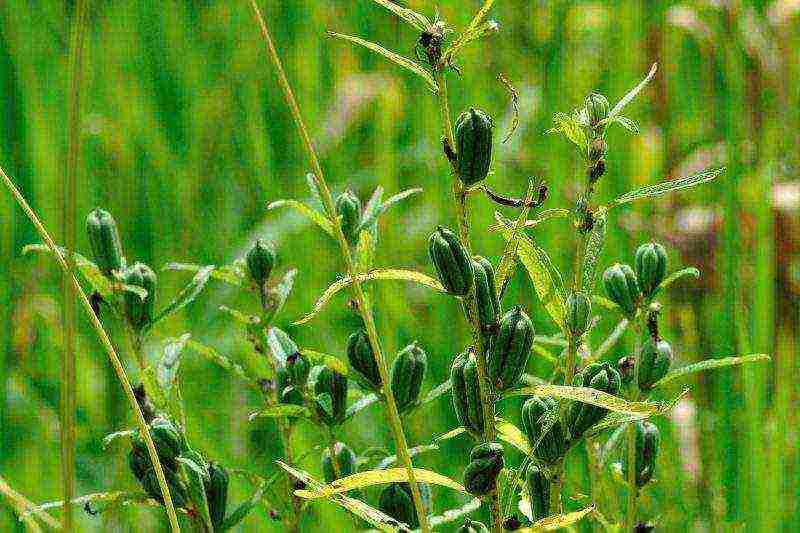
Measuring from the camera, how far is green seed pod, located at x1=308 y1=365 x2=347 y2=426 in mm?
362

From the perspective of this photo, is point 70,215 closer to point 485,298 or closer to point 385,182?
point 485,298

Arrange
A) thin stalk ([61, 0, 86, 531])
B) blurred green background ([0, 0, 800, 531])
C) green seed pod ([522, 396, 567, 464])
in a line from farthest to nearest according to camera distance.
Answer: blurred green background ([0, 0, 800, 531])
green seed pod ([522, 396, 567, 464])
thin stalk ([61, 0, 86, 531])

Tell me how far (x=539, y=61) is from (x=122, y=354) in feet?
1.66

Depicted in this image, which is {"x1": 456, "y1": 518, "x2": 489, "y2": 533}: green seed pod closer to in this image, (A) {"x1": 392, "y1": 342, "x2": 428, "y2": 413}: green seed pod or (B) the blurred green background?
(A) {"x1": 392, "y1": 342, "x2": 428, "y2": 413}: green seed pod

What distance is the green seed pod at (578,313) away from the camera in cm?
32

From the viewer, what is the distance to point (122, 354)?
0.96 m

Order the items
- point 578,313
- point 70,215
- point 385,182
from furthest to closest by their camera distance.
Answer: point 385,182, point 578,313, point 70,215

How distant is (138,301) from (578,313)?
145mm

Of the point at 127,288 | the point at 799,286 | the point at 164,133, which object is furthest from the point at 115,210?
the point at 127,288

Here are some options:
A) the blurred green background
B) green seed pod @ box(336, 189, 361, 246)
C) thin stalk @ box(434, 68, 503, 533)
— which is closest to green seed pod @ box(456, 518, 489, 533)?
thin stalk @ box(434, 68, 503, 533)

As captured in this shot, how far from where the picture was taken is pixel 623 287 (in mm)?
368

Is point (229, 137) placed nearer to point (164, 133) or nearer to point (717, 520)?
point (164, 133)

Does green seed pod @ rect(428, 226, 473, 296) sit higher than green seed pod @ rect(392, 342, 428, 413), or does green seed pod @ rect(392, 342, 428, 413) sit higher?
green seed pod @ rect(428, 226, 473, 296)

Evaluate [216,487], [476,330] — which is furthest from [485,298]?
[216,487]
